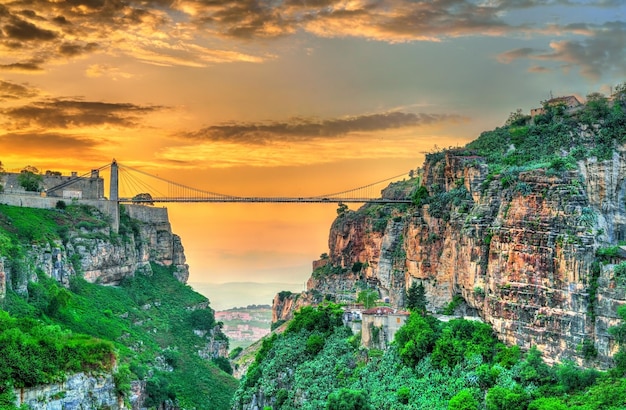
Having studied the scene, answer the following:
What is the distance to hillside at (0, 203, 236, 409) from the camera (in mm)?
43938

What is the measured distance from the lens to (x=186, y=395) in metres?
63.7

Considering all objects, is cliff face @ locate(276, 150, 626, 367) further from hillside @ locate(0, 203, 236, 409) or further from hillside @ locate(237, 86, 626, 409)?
hillside @ locate(0, 203, 236, 409)

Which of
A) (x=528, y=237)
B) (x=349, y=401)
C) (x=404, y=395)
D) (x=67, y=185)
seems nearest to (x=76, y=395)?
(x=349, y=401)

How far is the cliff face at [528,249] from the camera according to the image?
40.0 metres

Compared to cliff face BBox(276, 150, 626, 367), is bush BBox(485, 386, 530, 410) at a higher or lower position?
lower

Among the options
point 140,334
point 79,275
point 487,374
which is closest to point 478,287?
point 487,374

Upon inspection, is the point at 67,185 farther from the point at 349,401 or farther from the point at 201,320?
the point at 349,401

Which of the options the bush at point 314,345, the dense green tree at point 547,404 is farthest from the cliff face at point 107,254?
the dense green tree at point 547,404

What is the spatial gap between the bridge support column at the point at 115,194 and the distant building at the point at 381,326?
1319 inches

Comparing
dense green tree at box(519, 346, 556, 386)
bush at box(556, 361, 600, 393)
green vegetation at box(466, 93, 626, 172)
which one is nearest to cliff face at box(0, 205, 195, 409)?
dense green tree at box(519, 346, 556, 386)

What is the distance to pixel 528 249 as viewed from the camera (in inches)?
1703

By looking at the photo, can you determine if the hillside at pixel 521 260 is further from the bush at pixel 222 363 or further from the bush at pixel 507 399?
the bush at pixel 222 363

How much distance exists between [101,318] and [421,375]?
2790cm

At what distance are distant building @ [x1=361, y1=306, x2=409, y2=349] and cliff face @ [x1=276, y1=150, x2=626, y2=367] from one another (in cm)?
439
